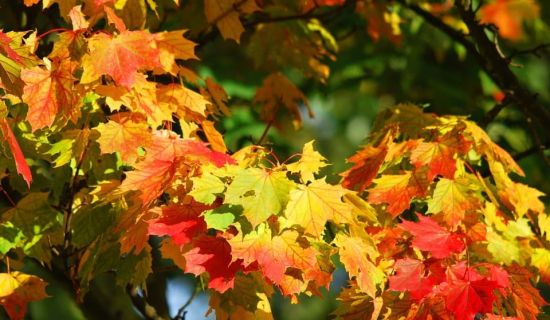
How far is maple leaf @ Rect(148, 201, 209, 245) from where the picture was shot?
8.71 feet

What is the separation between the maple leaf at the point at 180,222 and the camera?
8.71 ft

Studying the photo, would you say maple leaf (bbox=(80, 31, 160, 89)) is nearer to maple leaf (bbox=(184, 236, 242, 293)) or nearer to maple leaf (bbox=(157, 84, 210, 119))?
maple leaf (bbox=(157, 84, 210, 119))

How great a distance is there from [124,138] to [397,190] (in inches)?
35.3

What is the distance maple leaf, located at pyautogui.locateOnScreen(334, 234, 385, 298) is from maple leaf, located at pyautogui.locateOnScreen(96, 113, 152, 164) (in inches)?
26.2

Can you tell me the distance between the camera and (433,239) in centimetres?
292

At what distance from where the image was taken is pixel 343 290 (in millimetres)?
2986

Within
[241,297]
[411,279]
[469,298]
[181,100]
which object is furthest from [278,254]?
[181,100]

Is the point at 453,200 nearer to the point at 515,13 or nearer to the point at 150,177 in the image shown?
the point at 150,177

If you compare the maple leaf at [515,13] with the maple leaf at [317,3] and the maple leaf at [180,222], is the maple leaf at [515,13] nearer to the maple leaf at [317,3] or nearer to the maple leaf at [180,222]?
the maple leaf at [317,3]

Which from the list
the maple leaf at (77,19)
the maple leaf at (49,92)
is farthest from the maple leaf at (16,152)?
the maple leaf at (77,19)

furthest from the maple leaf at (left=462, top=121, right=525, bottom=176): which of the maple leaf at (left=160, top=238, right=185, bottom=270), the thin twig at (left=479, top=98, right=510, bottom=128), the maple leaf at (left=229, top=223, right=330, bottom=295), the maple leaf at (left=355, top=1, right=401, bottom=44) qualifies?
the maple leaf at (left=355, top=1, right=401, bottom=44)

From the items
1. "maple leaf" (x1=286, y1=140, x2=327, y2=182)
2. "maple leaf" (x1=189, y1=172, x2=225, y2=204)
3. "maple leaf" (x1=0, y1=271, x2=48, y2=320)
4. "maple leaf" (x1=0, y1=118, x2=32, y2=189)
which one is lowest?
"maple leaf" (x1=0, y1=271, x2=48, y2=320)

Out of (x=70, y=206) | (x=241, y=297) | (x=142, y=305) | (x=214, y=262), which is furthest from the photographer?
(x=142, y=305)

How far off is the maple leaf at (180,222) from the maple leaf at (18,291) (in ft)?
1.82
